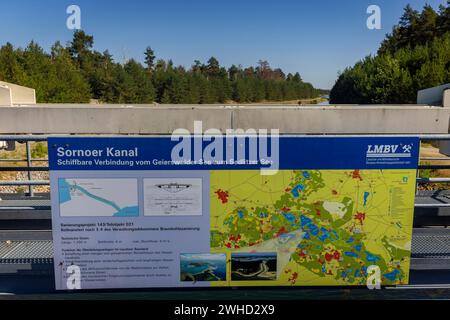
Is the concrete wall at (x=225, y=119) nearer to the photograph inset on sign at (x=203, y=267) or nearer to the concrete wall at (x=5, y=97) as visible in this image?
the concrete wall at (x=5, y=97)

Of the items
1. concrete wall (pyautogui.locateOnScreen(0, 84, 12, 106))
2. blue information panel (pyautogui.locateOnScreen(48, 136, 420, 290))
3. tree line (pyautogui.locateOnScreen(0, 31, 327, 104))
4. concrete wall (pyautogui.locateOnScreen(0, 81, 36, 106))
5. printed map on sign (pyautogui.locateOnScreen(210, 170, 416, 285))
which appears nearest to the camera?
blue information panel (pyautogui.locateOnScreen(48, 136, 420, 290))

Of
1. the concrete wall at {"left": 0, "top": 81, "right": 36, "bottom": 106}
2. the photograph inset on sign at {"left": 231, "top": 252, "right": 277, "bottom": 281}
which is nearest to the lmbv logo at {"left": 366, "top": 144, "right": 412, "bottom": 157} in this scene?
the photograph inset on sign at {"left": 231, "top": 252, "right": 277, "bottom": 281}

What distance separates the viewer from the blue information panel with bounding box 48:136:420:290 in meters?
3.62

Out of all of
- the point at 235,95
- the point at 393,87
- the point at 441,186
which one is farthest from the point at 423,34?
the point at 441,186

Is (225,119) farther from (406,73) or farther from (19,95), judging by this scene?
(406,73)

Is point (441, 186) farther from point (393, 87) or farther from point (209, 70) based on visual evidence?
point (209, 70)

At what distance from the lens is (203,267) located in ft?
12.5

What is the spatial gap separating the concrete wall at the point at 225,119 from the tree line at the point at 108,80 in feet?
97.3

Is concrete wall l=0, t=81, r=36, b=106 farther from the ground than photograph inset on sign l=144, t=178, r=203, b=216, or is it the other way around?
concrete wall l=0, t=81, r=36, b=106

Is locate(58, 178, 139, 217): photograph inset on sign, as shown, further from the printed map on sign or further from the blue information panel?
the printed map on sign

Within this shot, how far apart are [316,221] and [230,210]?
0.82 metres

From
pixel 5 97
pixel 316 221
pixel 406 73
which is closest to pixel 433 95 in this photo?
pixel 316 221

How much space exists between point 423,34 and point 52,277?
70.7 m

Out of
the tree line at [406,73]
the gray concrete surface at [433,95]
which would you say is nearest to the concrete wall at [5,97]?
the gray concrete surface at [433,95]
